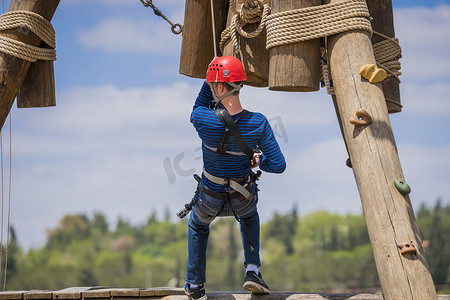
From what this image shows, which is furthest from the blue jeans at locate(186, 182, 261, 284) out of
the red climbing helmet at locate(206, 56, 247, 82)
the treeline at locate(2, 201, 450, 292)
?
the treeline at locate(2, 201, 450, 292)

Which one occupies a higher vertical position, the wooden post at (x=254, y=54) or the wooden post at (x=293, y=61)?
the wooden post at (x=254, y=54)

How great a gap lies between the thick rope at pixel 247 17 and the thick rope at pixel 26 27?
154 centimetres

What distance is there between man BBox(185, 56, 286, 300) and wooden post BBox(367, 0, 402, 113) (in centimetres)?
113

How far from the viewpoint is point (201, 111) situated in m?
4.21

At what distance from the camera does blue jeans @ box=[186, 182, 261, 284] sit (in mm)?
4406

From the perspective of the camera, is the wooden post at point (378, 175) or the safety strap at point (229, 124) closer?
the wooden post at point (378, 175)

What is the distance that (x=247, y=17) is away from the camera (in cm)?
438

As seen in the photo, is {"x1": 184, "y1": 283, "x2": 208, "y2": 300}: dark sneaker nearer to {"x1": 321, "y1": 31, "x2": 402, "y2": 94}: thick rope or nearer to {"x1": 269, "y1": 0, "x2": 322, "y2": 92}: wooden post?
{"x1": 269, "y1": 0, "x2": 322, "y2": 92}: wooden post

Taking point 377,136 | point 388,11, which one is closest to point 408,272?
point 377,136

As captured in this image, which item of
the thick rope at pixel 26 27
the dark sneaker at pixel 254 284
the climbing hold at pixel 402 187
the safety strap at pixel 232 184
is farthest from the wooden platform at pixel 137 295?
the thick rope at pixel 26 27

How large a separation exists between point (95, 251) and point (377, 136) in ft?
256

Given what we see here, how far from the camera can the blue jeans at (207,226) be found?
4406mm

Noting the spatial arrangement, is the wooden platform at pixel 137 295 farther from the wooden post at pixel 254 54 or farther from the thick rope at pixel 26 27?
the thick rope at pixel 26 27

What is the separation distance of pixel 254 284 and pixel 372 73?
1733 millimetres
